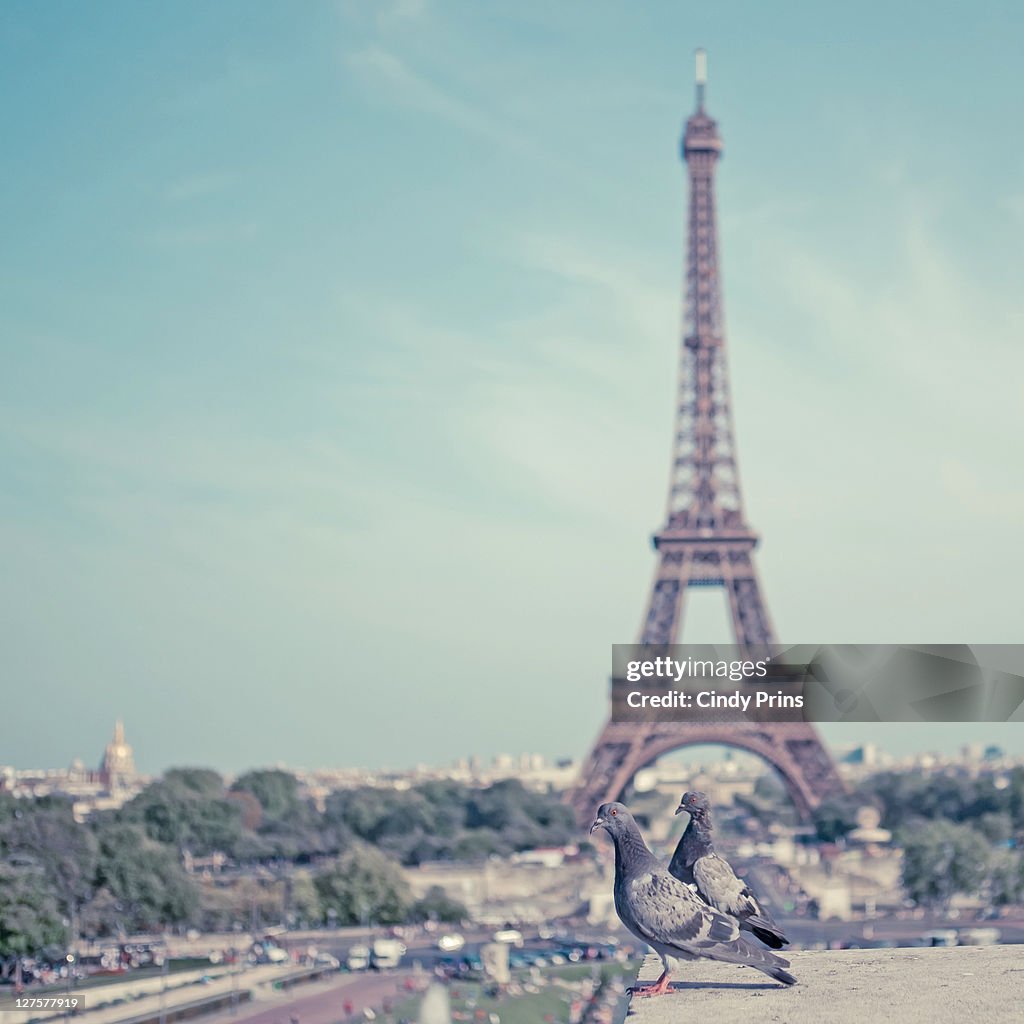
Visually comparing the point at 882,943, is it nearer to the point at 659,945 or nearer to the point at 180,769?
the point at 659,945

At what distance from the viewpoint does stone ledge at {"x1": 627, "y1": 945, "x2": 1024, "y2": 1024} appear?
307 inches

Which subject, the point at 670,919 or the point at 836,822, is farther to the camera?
the point at 836,822

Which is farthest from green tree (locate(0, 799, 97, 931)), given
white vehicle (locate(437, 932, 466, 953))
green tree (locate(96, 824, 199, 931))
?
white vehicle (locate(437, 932, 466, 953))

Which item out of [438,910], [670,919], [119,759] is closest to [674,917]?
[670,919]

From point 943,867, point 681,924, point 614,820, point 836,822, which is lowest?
point 943,867

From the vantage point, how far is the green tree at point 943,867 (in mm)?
52844

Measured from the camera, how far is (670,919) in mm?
8188

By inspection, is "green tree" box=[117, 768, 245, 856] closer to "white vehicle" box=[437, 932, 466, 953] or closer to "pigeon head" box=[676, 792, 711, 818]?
"white vehicle" box=[437, 932, 466, 953]

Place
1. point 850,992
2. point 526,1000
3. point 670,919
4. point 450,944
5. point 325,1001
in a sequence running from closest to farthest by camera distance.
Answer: point 670,919, point 850,992, point 325,1001, point 526,1000, point 450,944

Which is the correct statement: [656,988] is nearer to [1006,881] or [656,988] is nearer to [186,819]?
[1006,881]

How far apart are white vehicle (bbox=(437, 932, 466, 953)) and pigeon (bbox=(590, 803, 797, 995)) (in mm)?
36694

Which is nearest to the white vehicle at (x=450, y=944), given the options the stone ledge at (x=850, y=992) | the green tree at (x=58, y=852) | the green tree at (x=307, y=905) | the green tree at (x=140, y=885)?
the green tree at (x=307, y=905)

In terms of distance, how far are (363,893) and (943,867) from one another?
18740 millimetres

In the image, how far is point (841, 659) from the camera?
29.8 m
